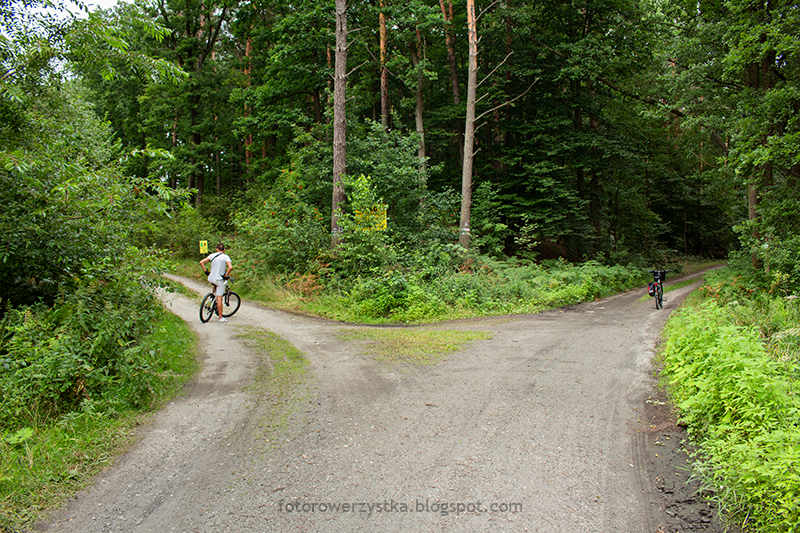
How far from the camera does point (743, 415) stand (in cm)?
379

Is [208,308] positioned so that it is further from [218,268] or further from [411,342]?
[411,342]

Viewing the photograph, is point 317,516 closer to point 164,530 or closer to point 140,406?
point 164,530

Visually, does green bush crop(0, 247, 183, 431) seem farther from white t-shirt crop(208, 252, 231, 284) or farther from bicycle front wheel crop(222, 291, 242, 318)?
bicycle front wheel crop(222, 291, 242, 318)

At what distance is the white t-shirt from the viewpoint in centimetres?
1101

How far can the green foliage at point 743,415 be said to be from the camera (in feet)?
9.65

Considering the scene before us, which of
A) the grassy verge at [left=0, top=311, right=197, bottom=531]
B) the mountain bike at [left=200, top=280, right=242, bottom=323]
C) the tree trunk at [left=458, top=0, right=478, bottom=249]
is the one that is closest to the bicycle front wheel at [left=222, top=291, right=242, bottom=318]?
the mountain bike at [left=200, top=280, right=242, bottom=323]

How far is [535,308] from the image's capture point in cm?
1273

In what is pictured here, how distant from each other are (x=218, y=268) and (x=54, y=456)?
303 inches

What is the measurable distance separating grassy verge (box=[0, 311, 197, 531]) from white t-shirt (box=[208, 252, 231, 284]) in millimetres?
6164

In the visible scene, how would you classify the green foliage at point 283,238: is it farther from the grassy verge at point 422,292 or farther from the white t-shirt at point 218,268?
the white t-shirt at point 218,268

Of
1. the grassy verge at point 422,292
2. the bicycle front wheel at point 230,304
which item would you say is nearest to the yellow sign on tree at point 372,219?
the grassy verge at point 422,292

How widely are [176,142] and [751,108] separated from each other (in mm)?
31096

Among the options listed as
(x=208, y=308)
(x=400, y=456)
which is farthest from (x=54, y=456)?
(x=208, y=308)

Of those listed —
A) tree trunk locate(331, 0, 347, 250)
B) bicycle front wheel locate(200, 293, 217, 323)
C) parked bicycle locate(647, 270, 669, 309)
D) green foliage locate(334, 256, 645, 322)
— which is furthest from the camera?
tree trunk locate(331, 0, 347, 250)
